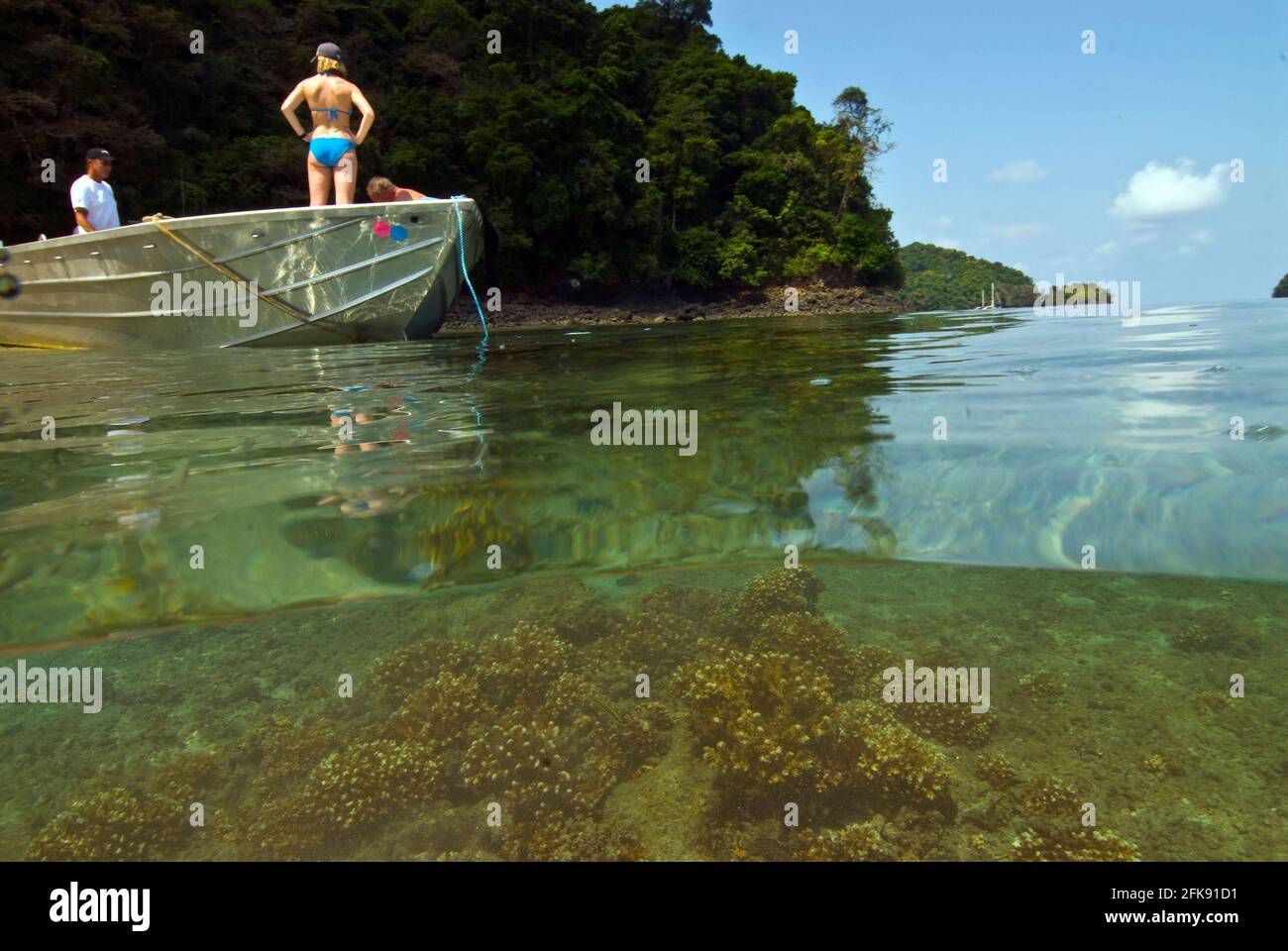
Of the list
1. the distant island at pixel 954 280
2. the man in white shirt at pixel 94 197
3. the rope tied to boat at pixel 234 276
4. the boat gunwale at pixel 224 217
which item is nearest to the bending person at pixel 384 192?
the boat gunwale at pixel 224 217

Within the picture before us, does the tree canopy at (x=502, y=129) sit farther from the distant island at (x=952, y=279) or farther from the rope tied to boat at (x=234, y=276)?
the distant island at (x=952, y=279)

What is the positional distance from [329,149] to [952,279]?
138024 millimetres

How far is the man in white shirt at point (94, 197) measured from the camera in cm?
859

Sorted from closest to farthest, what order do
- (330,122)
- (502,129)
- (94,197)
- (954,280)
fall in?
1. (330,122)
2. (94,197)
3. (502,129)
4. (954,280)

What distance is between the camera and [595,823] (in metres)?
2.74

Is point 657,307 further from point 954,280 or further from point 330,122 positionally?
point 954,280

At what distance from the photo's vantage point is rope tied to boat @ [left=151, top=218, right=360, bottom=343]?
8401mm

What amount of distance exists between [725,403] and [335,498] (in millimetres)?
2713

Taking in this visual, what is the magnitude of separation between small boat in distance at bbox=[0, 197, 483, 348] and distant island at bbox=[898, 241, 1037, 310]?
107485 mm

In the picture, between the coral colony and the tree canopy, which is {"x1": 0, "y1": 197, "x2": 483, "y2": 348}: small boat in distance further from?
the tree canopy

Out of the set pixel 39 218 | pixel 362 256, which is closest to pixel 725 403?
pixel 362 256

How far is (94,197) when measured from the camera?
8.91 metres

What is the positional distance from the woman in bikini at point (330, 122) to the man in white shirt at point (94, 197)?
2.43 metres

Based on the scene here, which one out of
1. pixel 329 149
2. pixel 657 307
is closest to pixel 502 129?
pixel 657 307
